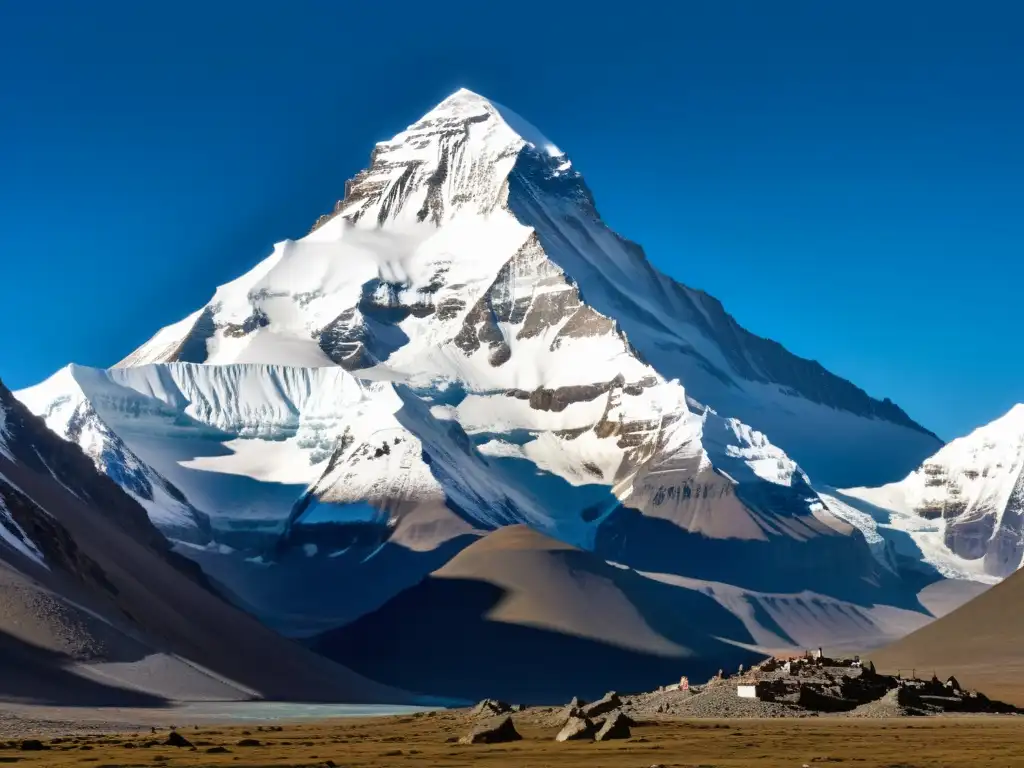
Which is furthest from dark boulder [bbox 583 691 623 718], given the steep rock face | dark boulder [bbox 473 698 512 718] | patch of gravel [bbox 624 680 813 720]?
the steep rock face

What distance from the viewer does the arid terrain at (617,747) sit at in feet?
206

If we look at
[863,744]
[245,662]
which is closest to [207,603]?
[245,662]

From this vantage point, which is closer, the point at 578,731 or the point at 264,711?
the point at 578,731

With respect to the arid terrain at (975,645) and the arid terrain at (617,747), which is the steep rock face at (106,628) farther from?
the arid terrain at (975,645)

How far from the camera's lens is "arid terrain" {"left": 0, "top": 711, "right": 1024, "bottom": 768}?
6278cm

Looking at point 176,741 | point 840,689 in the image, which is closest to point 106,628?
point 840,689

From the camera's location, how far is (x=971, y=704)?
93062mm

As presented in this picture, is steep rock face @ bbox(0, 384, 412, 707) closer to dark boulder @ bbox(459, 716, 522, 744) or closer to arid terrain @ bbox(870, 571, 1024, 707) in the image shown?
arid terrain @ bbox(870, 571, 1024, 707)

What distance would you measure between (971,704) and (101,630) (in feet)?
223

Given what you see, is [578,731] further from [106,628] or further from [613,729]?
[106,628]

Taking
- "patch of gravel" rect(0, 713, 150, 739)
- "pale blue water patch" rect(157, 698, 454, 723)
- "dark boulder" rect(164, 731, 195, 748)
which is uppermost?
"pale blue water patch" rect(157, 698, 454, 723)

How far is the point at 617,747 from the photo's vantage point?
6844 cm

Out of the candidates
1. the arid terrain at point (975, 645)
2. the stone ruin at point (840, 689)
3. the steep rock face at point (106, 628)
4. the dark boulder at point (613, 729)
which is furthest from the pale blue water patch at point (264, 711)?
the dark boulder at point (613, 729)

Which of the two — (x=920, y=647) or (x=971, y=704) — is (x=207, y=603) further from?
(x=971, y=704)
